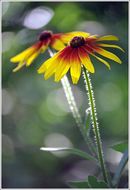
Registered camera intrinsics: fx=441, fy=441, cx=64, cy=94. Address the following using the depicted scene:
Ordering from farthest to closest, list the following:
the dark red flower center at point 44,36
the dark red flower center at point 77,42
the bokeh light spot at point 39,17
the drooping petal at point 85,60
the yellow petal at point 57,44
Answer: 1. the bokeh light spot at point 39,17
2. the dark red flower center at point 44,36
3. the yellow petal at point 57,44
4. the dark red flower center at point 77,42
5. the drooping petal at point 85,60

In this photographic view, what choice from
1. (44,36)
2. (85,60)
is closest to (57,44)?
(44,36)

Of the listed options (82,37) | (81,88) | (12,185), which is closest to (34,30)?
(81,88)

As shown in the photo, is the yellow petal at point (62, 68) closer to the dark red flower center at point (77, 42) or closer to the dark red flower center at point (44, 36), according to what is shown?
the dark red flower center at point (77, 42)

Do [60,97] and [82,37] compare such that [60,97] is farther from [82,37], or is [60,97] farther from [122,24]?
[82,37]

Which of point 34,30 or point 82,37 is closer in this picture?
point 82,37

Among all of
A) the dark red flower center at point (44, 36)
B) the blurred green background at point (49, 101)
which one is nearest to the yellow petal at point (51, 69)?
the dark red flower center at point (44, 36)

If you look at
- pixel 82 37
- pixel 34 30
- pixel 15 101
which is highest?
pixel 34 30
